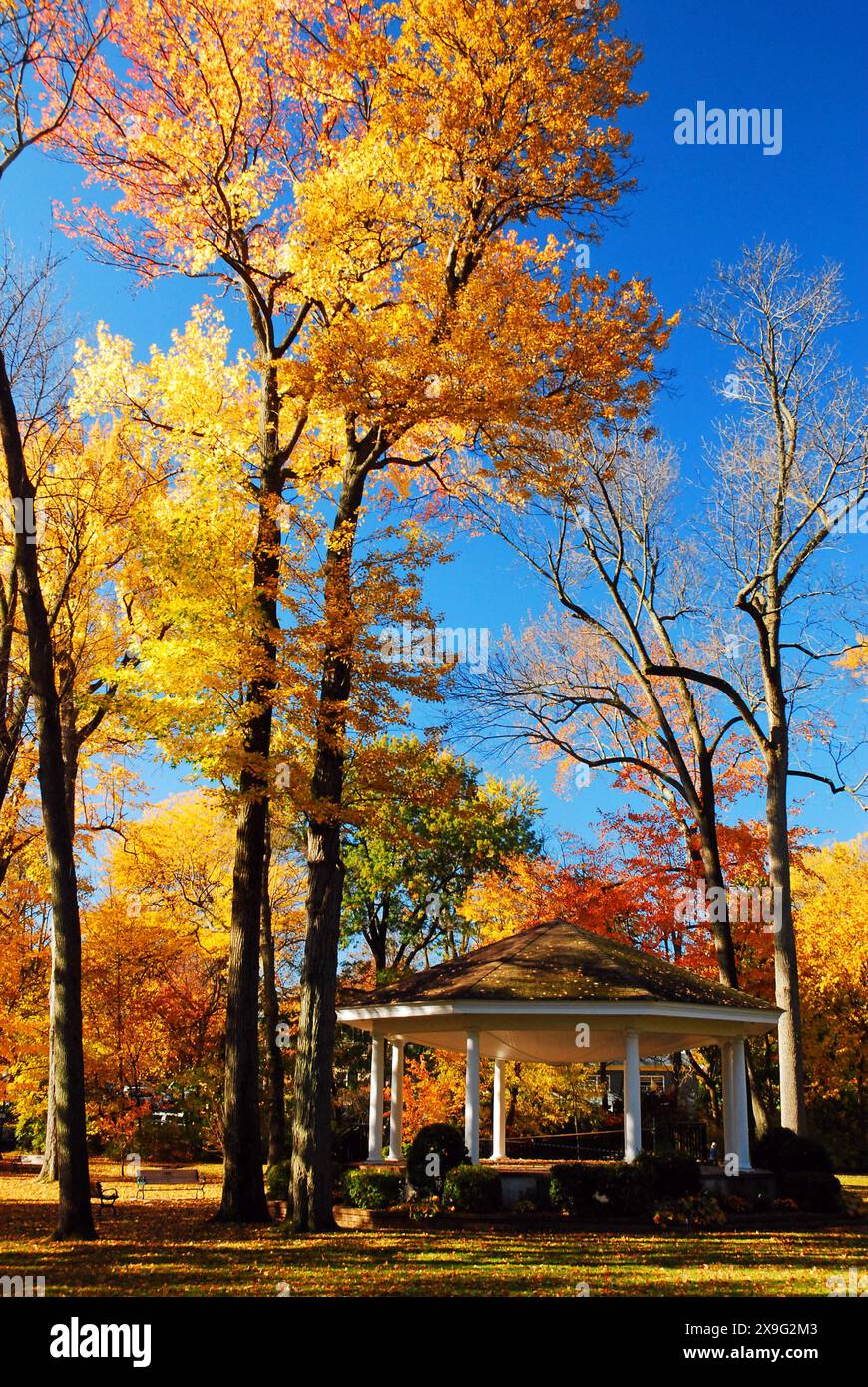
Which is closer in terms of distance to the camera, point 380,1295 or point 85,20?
point 380,1295

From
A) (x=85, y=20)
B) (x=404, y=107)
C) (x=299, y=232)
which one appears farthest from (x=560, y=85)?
(x=85, y=20)

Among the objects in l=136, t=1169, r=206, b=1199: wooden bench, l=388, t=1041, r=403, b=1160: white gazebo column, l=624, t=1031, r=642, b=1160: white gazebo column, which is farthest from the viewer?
l=136, t=1169, r=206, b=1199: wooden bench

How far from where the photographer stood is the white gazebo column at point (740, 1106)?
695 inches

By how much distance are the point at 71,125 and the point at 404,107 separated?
4.05 meters

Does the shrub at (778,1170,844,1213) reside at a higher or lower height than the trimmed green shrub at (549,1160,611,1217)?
lower

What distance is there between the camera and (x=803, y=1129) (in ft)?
62.8

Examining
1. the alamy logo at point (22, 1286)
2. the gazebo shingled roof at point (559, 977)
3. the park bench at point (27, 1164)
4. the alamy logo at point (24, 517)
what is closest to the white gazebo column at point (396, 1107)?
the gazebo shingled roof at point (559, 977)

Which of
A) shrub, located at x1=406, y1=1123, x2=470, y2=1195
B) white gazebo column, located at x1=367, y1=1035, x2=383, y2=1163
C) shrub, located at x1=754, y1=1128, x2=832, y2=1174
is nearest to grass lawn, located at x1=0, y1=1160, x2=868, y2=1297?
shrub, located at x1=406, y1=1123, x2=470, y2=1195

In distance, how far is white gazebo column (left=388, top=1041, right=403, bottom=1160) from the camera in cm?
1847

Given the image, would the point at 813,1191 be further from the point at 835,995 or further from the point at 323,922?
the point at 835,995

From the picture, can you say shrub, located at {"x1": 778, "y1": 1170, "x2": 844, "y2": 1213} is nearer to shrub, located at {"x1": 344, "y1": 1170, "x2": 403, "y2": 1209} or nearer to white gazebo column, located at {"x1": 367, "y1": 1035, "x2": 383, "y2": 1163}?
shrub, located at {"x1": 344, "y1": 1170, "x2": 403, "y2": 1209}
